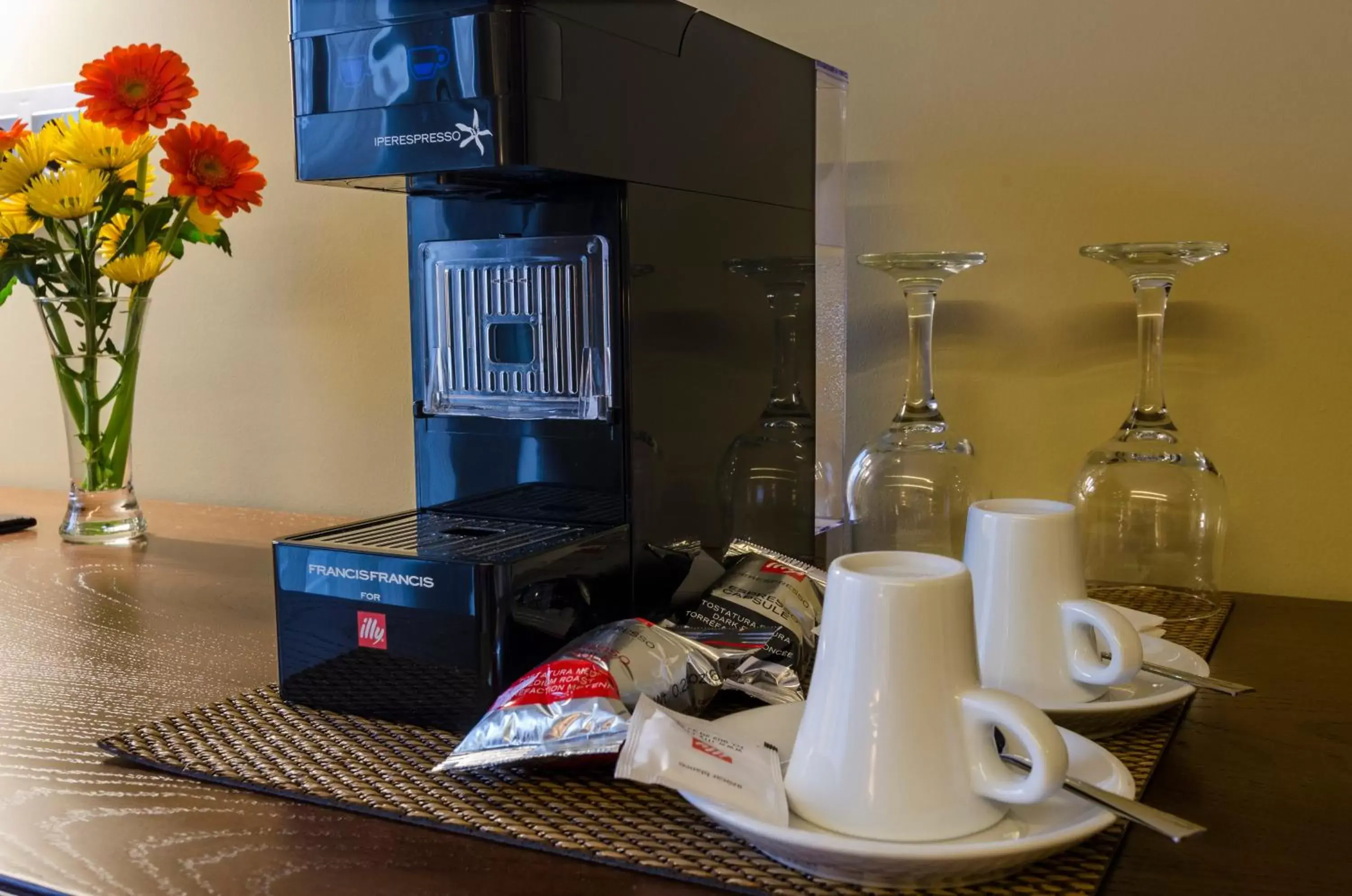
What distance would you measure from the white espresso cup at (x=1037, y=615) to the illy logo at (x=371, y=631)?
13.8 inches

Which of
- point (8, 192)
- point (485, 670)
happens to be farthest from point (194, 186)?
point (485, 670)

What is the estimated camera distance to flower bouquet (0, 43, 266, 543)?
1209mm

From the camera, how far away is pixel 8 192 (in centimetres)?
120

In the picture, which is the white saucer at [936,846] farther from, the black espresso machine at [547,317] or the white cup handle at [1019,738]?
the black espresso machine at [547,317]

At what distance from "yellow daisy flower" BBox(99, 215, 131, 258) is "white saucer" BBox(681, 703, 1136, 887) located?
3.59ft

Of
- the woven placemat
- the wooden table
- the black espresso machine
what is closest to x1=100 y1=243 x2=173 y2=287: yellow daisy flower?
the wooden table

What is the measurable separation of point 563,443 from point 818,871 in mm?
394

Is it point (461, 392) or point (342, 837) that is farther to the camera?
point (461, 392)

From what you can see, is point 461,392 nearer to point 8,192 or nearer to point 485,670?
point 485,670

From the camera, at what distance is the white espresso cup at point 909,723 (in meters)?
0.51

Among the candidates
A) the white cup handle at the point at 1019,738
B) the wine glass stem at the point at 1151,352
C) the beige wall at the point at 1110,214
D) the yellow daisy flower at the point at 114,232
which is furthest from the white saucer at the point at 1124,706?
the yellow daisy flower at the point at 114,232

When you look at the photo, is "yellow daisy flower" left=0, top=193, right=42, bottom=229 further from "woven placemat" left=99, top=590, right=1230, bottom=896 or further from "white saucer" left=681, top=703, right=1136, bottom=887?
"white saucer" left=681, top=703, right=1136, bottom=887

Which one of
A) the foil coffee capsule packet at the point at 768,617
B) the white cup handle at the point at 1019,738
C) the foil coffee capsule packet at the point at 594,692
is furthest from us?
the foil coffee capsule packet at the point at 768,617

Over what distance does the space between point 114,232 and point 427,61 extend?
80 centimetres
